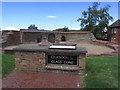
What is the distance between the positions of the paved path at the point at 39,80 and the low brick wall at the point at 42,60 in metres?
0.27

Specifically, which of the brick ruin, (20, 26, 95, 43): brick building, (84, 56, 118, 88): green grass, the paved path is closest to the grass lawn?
(84, 56, 118, 88): green grass

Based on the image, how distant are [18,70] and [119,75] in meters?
4.24

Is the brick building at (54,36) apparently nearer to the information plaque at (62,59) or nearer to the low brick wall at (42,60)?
the low brick wall at (42,60)

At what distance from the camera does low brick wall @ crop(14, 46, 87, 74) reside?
17.7ft

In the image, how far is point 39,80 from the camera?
4871 mm

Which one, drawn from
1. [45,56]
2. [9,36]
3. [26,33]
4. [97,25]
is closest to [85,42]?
[97,25]

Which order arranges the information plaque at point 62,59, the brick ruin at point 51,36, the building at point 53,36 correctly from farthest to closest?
the building at point 53,36, the brick ruin at point 51,36, the information plaque at point 62,59

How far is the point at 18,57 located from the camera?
5.86 meters

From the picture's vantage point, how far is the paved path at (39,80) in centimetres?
443

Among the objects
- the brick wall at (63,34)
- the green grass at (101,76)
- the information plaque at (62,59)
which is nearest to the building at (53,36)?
the brick wall at (63,34)

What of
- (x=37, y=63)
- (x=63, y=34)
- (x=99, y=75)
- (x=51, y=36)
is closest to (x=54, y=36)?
(x=51, y=36)

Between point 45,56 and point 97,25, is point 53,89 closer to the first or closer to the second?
point 45,56

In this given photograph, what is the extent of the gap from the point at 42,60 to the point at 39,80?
990mm

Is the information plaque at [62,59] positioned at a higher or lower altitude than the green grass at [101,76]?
higher
